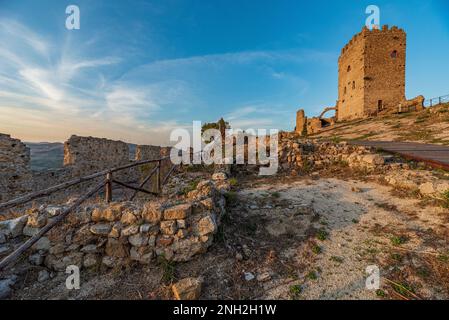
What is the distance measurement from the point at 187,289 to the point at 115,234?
155cm

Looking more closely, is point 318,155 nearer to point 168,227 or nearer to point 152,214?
point 168,227

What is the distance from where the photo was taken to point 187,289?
8.45ft

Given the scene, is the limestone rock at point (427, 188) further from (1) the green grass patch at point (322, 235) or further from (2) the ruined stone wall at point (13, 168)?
(2) the ruined stone wall at point (13, 168)

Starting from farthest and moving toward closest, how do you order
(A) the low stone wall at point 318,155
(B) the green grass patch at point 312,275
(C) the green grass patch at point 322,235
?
1. (A) the low stone wall at point 318,155
2. (C) the green grass patch at point 322,235
3. (B) the green grass patch at point 312,275

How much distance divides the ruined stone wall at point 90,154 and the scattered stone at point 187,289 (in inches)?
421

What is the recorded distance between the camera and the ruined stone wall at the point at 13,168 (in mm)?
8055

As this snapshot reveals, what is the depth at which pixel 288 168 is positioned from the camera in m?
8.44

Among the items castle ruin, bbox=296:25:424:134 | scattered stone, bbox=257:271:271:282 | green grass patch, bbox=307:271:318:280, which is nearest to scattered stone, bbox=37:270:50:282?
scattered stone, bbox=257:271:271:282

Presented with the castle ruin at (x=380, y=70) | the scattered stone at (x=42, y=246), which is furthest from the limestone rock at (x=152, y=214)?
the castle ruin at (x=380, y=70)

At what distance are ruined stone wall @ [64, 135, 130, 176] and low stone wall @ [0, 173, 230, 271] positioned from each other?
26.7ft

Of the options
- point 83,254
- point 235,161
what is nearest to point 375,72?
point 235,161

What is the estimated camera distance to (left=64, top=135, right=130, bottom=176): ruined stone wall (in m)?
10.3

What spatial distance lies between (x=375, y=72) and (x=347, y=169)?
24.8 metres
